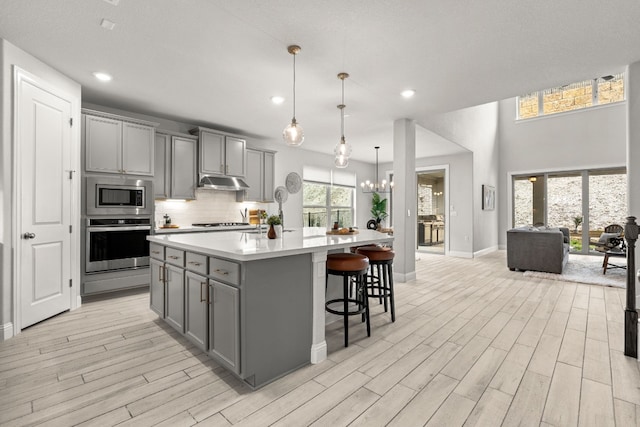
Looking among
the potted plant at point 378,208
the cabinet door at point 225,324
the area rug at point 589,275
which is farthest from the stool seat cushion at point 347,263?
the potted plant at point 378,208

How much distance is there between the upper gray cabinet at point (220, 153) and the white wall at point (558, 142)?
7.47 metres

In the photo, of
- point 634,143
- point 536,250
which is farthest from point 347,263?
point 536,250

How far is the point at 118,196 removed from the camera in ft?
13.4

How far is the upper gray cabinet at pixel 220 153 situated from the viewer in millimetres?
5121

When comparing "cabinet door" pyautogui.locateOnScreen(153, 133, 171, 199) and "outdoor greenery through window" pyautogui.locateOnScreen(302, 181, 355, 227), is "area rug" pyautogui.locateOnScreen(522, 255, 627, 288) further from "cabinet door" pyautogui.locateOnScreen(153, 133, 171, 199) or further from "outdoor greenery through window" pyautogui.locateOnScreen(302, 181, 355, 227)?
"cabinet door" pyautogui.locateOnScreen(153, 133, 171, 199)

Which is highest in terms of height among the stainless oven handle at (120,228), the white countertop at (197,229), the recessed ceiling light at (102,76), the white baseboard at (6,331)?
the recessed ceiling light at (102,76)

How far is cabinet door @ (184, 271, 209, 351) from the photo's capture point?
7.41 ft

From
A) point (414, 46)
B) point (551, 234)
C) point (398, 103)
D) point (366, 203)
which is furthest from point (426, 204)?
point (414, 46)

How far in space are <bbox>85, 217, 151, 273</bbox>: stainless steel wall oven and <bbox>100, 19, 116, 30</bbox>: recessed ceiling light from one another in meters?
2.33

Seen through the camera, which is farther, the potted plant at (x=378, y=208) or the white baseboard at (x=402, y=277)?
the potted plant at (x=378, y=208)

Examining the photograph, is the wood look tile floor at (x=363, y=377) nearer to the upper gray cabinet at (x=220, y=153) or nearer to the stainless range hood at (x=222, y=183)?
the stainless range hood at (x=222, y=183)

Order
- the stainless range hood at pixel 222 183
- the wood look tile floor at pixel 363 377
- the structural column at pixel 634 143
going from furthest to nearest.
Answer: the stainless range hood at pixel 222 183, the structural column at pixel 634 143, the wood look tile floor at pixel 363 377

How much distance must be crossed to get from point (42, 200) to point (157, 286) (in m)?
1.46

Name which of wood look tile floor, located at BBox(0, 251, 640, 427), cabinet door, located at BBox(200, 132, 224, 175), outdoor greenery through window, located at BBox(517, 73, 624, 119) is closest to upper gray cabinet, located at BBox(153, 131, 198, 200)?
cabinet door, located at BBox(200, 132, 224, 175)
